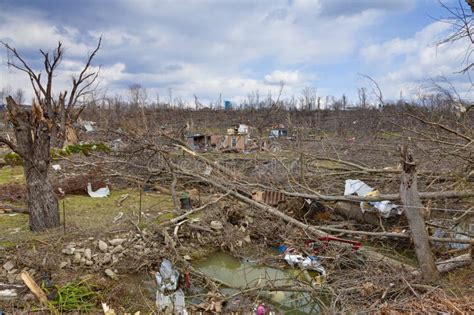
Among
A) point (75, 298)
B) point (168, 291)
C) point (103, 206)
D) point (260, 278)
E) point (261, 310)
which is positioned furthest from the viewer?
point (103, 206)

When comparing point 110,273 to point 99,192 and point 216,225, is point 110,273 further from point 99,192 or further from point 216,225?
point 99,192

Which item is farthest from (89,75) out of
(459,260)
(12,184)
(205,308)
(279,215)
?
(459,260)

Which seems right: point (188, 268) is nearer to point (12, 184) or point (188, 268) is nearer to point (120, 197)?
point (120, 197)

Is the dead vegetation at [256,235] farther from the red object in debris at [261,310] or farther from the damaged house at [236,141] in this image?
the damaged house at [236,141]

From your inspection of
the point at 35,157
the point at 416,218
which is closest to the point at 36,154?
the point at 35,157

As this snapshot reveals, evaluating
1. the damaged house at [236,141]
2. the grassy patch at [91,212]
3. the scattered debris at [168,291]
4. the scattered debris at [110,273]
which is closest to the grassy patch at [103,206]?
the grassy patch at [91,212]

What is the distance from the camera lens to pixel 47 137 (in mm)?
4898

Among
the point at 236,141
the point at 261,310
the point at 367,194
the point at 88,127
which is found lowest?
the point at 261,310

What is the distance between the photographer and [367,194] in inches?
226

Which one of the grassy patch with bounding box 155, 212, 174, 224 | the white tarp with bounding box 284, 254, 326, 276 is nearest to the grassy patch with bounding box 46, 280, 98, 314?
the grassy patch with bounding box 155, 212, 174, 224

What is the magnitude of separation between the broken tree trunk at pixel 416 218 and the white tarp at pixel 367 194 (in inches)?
50.1

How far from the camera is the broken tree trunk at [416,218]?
3.79 metres

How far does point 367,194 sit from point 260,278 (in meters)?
2.38

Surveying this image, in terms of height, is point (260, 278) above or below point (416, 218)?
below
